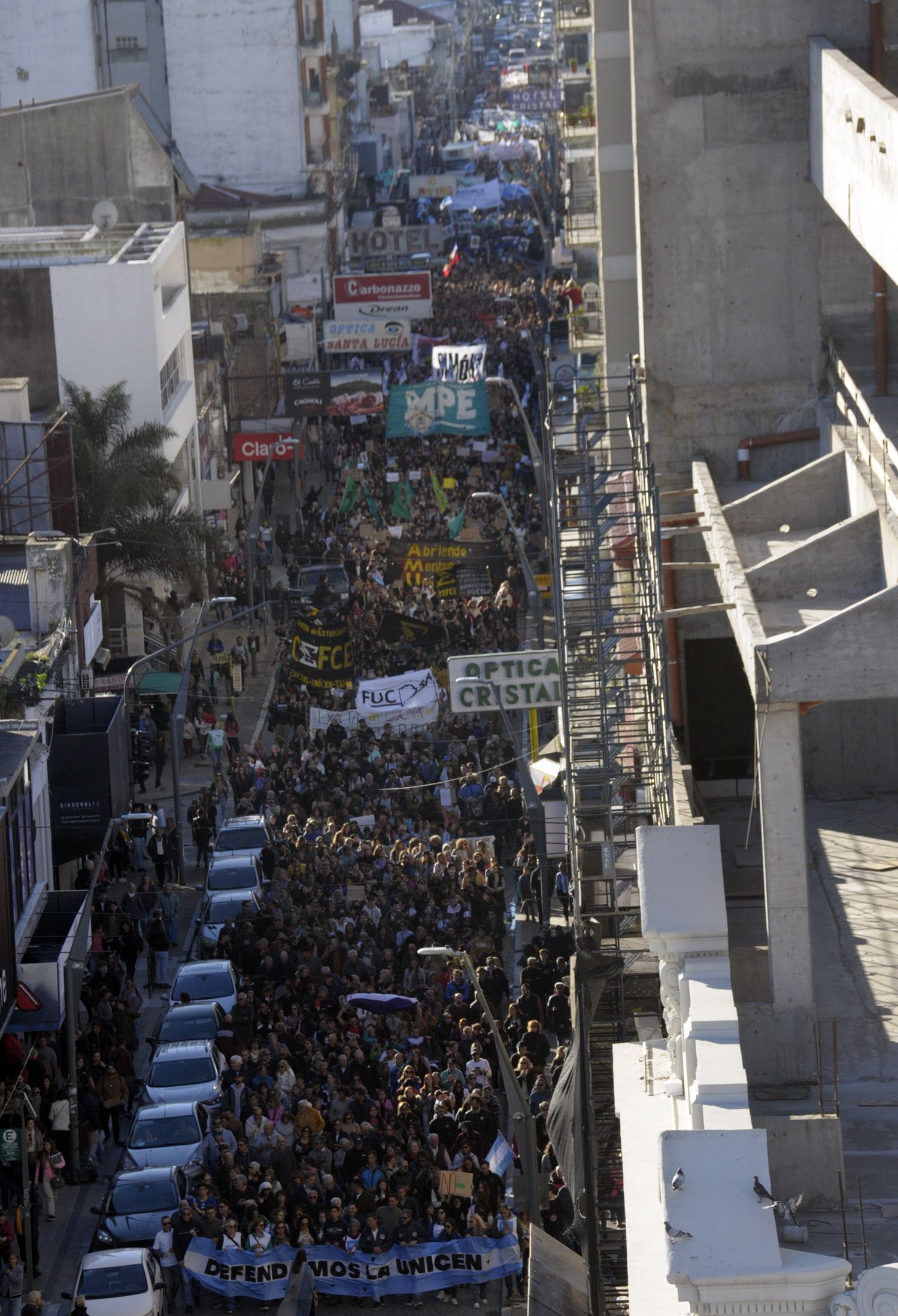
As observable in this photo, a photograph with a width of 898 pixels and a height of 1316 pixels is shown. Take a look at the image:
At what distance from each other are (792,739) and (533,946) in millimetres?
11895

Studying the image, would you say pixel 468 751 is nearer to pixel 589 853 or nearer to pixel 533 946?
pixel 533 946

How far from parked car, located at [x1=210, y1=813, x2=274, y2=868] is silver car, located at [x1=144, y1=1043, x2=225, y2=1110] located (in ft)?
24.9

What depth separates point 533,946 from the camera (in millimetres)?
28641

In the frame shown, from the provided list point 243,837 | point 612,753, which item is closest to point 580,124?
point 243,837

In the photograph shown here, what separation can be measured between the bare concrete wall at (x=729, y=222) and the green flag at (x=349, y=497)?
3043 centimetres

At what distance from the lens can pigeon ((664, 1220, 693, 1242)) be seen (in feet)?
39.4

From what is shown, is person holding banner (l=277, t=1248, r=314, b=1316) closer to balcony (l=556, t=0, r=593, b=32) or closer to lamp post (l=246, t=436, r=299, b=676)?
lamp post (l=246, t=436, r=299, b=676)

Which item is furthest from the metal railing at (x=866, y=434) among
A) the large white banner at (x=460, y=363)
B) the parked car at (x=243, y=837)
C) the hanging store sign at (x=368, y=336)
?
the hanging store sign at (x=368, y=336)

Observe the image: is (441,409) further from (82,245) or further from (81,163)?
(81,163)

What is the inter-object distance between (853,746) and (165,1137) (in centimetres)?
860

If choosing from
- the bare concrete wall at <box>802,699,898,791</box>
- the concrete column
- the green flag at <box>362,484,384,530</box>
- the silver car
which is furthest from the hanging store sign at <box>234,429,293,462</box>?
the concrete column

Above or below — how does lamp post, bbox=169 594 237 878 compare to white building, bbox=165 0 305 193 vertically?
below

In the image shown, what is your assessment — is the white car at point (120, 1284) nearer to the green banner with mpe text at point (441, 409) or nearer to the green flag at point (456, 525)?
the green flag at point (456, 525)

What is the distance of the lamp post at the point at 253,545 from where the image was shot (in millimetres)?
48031
